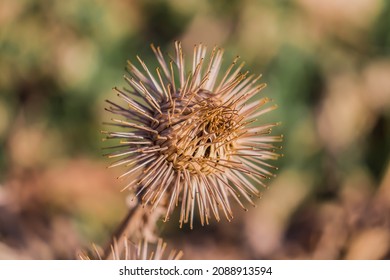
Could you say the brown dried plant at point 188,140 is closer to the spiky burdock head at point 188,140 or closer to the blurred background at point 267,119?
the spiky burdock head at point 188,140

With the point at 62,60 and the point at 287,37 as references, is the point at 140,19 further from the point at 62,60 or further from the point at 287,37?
the point at 287,37

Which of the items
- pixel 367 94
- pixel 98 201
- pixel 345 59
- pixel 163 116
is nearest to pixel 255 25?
pixel 345 59

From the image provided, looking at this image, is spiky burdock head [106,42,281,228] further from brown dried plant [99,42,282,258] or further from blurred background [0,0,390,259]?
blurred background [0,0,390,259]

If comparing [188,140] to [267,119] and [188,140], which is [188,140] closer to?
[188,140]

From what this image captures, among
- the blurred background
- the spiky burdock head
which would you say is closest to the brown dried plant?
the spiky burdock head

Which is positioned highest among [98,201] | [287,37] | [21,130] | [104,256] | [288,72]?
[287,37]

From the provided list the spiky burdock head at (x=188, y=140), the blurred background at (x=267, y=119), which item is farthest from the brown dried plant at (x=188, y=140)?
the blurred background at (x=267, y=119)

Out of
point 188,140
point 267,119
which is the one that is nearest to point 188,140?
point 188,140

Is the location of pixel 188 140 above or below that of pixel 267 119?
below
